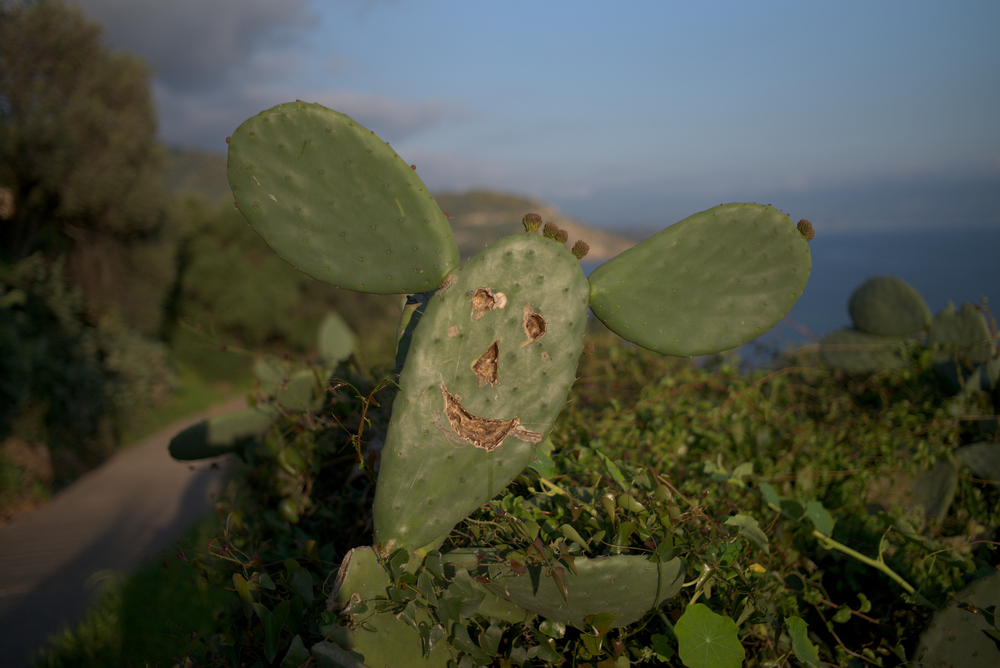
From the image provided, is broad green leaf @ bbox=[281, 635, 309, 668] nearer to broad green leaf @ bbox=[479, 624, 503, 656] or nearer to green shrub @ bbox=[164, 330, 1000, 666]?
green shrub @ bbox=[164, 330, 1000, 666]

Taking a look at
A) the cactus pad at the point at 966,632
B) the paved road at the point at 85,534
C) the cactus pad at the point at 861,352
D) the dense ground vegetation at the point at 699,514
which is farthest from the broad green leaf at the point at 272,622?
the cactus pad at the point at 861,352

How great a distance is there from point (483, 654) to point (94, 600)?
328cm

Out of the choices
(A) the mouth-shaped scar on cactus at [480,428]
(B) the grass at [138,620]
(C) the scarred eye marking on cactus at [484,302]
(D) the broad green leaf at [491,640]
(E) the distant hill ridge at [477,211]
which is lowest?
(B) the grass at [138,620]

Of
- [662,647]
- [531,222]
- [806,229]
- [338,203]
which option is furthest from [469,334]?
[806,229]

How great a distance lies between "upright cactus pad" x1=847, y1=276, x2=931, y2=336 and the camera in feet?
10.7

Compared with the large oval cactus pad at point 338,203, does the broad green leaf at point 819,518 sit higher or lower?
lower

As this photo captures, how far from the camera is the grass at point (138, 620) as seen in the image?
8.36 ft

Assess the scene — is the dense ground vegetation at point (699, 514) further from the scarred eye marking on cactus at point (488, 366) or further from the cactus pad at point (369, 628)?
the scarred eye marking on cactus at point (488, 366)

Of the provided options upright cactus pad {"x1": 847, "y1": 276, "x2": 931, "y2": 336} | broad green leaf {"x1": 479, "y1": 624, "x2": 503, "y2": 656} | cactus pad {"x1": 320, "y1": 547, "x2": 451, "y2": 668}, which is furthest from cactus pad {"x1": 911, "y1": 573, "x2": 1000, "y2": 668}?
upright cactus pad {"x1": 847, "y1": 276, "x2": 931, "y2": 336}

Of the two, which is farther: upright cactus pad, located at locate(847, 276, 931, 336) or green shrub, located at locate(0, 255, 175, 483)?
green shrub, located at locate(0, 255, 175, 483)

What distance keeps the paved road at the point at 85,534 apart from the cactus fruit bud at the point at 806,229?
2618 millimetres

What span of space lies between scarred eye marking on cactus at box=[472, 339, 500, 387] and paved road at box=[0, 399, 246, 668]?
1.77 meters

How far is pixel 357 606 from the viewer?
47.9 inches

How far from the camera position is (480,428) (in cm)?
145
